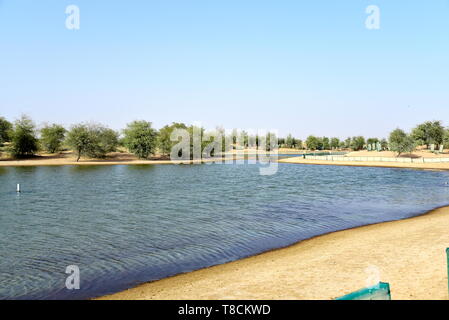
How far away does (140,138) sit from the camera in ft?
355

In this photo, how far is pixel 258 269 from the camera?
492 inches

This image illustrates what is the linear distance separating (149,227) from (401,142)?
104470 millimetres

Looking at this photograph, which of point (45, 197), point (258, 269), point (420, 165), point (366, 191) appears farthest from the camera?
point (420, 165)

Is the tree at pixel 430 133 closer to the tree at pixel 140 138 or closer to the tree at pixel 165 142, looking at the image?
the tree at pixel 165 142

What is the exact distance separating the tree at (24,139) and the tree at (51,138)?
292 inches

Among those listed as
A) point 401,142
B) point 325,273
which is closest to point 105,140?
point 401,142

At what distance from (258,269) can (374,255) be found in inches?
199

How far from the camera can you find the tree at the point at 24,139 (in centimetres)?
9819

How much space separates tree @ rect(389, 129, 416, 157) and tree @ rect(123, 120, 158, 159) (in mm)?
80598

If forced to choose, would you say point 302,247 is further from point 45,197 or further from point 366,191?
point 45,197

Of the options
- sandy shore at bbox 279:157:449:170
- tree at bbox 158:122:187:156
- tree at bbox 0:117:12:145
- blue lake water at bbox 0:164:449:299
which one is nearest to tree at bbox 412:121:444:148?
sandy shore at bbox 279:157:449:170
